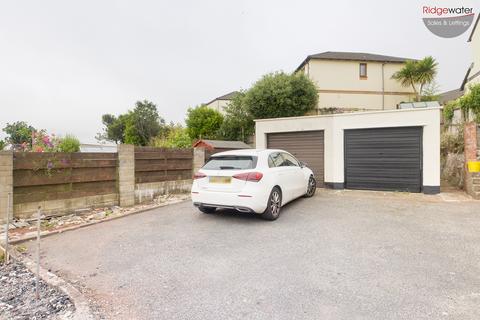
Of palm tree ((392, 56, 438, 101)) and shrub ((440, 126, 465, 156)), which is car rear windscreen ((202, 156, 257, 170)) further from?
palm tree ((392, 56, 438, 101))

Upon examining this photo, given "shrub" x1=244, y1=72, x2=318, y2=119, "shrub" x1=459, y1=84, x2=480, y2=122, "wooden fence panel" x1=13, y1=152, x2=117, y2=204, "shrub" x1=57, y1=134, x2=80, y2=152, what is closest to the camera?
"wooden fence panel" x1=13, y1=152, x2=117, y2=204

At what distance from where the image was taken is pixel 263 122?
35.8 feet

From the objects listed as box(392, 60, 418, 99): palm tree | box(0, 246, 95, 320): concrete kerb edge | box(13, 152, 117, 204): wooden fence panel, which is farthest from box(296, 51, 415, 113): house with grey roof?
box(0, 246, 95, 320): concrete kerb edge

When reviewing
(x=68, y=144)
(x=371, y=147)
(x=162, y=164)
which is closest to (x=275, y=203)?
(x=162, y=164)

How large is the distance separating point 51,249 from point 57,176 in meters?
2.34

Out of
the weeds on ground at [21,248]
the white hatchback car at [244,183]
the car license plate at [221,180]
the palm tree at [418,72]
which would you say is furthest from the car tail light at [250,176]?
the palm tree at [418,72]

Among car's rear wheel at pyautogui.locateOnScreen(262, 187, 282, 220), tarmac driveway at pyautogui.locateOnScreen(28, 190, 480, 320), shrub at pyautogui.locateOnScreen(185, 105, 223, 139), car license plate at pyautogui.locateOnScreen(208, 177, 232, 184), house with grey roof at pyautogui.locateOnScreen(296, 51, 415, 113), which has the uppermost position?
house with grey roof at pyautogui.locateOnScreen(296, 51, 415, 113)

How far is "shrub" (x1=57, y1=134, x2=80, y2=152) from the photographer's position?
6.51 metres

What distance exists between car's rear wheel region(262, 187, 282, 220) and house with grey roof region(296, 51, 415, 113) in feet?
57.8

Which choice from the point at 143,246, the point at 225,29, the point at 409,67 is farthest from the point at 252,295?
the point at 409,67

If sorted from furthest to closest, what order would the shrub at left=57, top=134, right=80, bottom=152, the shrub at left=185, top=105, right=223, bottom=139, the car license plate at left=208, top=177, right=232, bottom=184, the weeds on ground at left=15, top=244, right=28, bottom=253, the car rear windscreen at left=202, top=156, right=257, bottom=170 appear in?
the shrub at left=185, top=105, right=223, bottom=139 → the shrub at left=57, top=134, right=80, bottom=152 → the car rear windscreen at left=202, top=156, right=257, bottom=170 → the car license plate at left=208, top=177, right=232, bottom=184 → the weeds on ground at left=15, top=244, right=28, bottom=253

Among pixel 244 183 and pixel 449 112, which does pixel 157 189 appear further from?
pixel 449 112

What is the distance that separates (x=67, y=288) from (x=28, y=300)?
1.18 ft

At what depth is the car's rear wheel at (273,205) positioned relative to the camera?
5227mm
